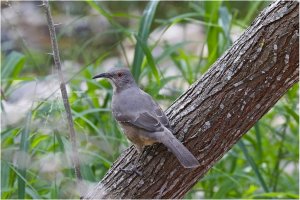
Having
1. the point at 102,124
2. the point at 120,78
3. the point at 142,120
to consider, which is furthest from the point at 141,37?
the point at 142,120

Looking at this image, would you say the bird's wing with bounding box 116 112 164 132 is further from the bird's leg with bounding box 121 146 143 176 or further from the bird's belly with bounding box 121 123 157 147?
the bird's leg with bounding box 121 146 143 176

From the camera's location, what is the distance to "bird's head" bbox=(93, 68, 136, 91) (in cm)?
393

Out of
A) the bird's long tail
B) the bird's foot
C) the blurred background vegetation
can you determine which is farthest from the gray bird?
the blurred background vegetation

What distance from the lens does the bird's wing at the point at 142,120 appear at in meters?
3.37

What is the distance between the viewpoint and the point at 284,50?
2949 mm

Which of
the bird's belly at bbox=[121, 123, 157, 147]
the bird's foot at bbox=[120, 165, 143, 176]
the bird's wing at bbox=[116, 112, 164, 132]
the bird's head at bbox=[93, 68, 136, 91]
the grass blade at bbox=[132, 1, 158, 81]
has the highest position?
the grass blade at bbox=[132, 1, 158, 81]

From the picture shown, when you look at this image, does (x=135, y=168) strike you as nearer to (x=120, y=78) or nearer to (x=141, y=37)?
(x=120, y=78)

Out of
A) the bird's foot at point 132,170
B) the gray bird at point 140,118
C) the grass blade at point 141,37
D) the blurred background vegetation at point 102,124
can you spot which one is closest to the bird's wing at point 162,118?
the gray bird at point 140,118

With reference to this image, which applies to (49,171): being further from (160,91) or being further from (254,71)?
(254,71)

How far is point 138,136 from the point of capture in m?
3.38

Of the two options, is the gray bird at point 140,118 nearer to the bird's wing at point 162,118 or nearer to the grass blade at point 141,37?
the bird's wing at point 162,118

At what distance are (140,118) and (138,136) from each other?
15 centimetres

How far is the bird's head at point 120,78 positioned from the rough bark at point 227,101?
2.31ft

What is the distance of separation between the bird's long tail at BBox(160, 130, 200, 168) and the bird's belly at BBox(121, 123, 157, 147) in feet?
0.56
